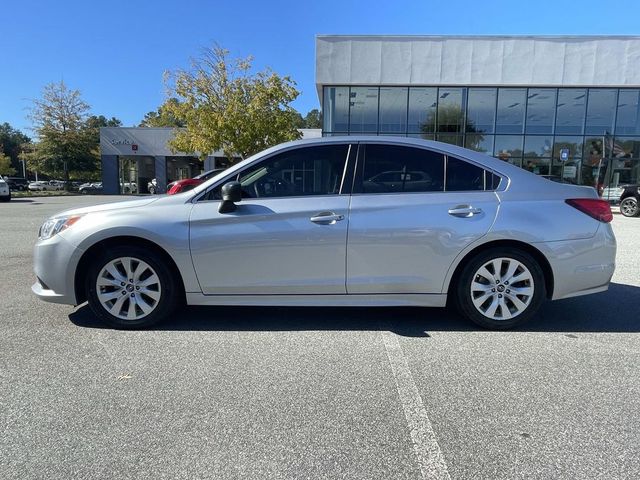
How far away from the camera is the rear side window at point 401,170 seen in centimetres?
416

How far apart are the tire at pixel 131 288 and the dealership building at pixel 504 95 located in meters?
17.4

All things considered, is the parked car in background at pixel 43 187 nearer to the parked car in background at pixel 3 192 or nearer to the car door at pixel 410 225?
the parked car in background at pixel 3 192

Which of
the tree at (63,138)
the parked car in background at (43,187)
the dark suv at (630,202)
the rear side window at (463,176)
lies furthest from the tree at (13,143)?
the rear side window at (463,176)

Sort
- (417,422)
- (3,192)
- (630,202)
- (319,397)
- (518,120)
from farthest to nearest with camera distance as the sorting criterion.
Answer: (3,192), (518,120), (630,202), (319,397), (417,422)

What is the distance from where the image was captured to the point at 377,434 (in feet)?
8.38

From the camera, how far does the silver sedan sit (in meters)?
4.00

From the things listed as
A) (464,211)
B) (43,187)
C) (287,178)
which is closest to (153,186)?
(43,187)

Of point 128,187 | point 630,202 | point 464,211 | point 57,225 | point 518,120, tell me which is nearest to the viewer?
point 464,211

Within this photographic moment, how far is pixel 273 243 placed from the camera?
399 centimetres

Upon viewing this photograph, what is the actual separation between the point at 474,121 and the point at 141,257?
808 inches

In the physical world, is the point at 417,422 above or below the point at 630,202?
below

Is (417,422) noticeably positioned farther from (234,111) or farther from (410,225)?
(234,111)

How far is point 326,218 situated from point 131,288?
1916 millimetres

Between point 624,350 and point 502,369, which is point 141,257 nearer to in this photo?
point 502,369
